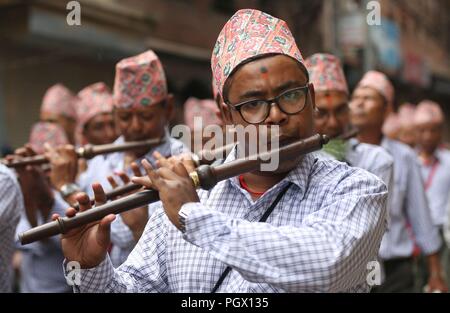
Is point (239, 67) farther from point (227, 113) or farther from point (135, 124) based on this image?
point (135, 124)

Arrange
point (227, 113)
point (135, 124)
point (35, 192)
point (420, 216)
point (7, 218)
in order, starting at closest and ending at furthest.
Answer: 1. point (227, 113)
2. point (7, 218)
3. point (135, 124)
4. point (35, 192)
5. point (420, 216)

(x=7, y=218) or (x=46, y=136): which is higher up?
(x=46, y=136)

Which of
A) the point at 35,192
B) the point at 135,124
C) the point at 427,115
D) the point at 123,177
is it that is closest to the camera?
the point at 123,177

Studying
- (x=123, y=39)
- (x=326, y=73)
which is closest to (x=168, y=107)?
(x=326, y=73)

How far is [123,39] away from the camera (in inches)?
525

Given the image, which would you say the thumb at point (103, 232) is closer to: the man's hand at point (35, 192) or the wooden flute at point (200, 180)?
the wooden flute at point (200, 180)

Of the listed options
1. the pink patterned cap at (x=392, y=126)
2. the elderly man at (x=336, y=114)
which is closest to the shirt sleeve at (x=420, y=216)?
the elderly man at (x=336, y=114)

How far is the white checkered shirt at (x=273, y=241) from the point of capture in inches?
93.3

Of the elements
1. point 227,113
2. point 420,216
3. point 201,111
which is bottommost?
point 420,216

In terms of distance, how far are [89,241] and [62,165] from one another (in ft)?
8.30

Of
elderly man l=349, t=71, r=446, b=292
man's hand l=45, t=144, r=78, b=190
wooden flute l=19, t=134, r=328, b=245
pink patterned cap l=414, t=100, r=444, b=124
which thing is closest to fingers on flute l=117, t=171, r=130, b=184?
man's hand l=45, t=144, r=78, b=190

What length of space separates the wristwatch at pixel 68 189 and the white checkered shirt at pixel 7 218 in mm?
412

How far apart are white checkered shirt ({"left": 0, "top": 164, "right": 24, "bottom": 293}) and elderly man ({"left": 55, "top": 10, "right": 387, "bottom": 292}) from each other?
184cm

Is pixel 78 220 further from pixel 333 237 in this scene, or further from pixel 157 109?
pixel 157 109
